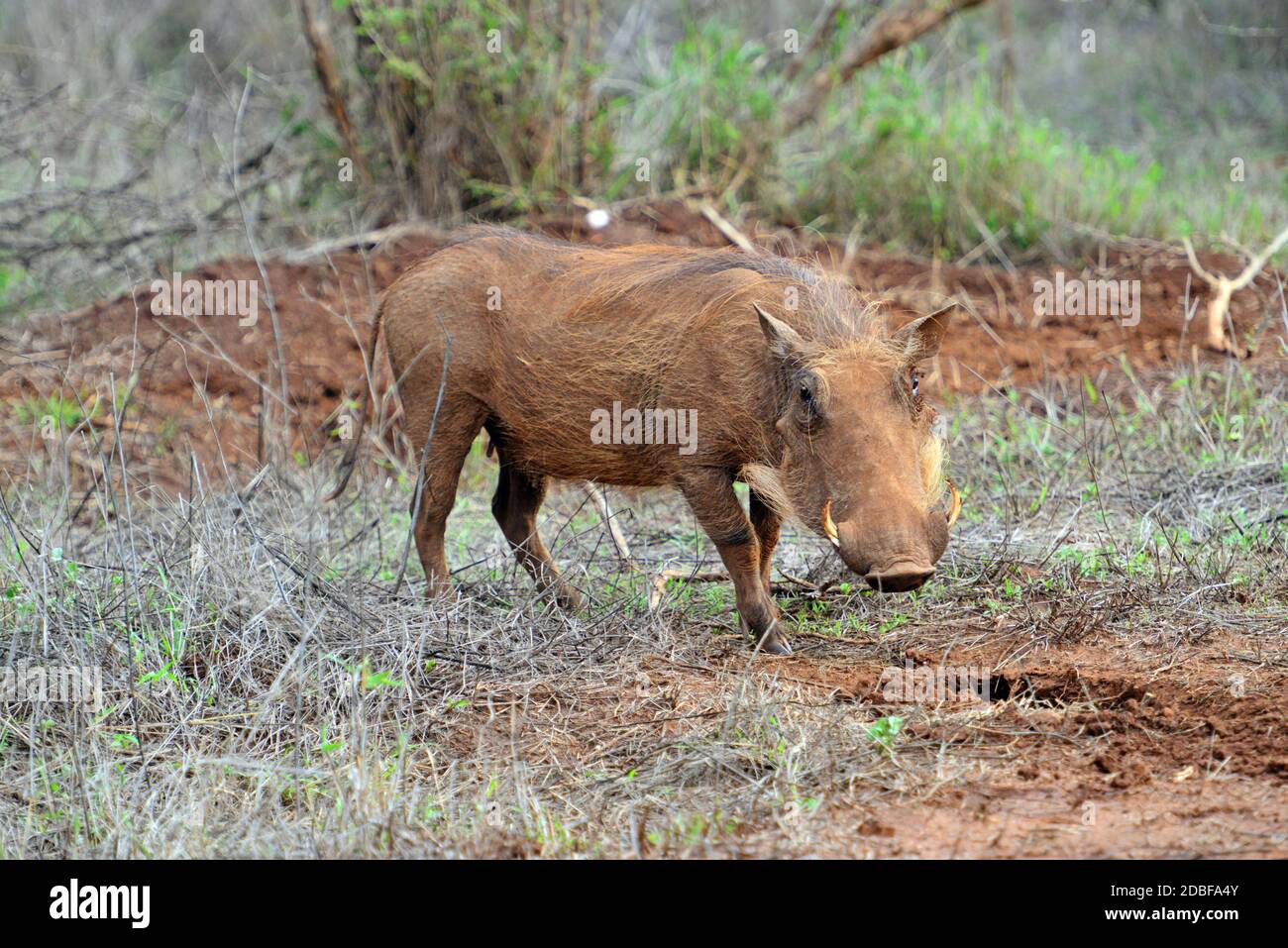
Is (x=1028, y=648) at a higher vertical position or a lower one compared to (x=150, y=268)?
lower

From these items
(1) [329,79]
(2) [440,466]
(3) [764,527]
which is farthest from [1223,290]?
(1) [329,79]

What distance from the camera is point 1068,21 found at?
14.5 metres

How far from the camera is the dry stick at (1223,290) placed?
6539 mm

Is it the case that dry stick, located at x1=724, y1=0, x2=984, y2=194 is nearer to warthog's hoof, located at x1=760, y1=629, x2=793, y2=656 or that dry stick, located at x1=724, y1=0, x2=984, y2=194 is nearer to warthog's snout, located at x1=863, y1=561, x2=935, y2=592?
warthog's hoof, located at x1=760, y1=629, x2=793, y2=656

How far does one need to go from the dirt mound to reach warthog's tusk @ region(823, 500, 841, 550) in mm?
2793

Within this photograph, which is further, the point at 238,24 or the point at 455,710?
the point at 238,24

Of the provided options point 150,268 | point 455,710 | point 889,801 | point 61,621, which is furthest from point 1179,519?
point 150,268

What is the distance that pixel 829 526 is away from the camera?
11.3ft

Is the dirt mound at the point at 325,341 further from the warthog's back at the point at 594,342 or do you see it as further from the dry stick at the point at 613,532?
the dry stick at the point at 613,532

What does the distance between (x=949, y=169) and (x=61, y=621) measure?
5.81 metres

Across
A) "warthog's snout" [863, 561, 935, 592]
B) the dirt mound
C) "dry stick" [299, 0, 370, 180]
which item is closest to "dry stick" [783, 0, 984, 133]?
the dirt mound

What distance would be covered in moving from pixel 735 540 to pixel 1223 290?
12.5 ft

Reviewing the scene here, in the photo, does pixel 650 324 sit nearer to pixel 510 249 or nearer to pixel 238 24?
pixel 510 249

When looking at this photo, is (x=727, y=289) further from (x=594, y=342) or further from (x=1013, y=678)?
(x=1013, y=678)
